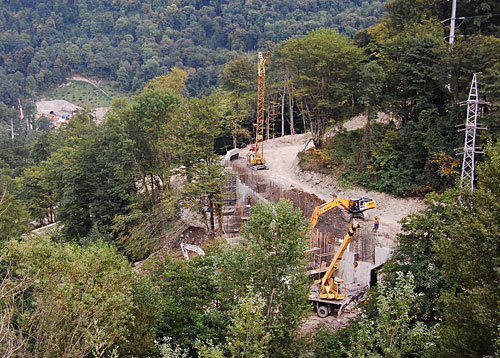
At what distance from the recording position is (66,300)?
38.9 ft

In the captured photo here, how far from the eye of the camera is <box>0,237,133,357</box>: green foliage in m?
11.2

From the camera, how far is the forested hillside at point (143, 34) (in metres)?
109

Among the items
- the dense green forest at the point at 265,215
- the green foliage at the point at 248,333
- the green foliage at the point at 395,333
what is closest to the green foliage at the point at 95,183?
the dense green forest at the point at 265,215

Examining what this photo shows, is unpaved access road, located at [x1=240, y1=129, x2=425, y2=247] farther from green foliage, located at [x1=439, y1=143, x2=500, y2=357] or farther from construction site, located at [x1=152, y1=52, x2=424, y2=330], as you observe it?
green foliage, located at [x1=439, y1=143, x2=500, y2=357]

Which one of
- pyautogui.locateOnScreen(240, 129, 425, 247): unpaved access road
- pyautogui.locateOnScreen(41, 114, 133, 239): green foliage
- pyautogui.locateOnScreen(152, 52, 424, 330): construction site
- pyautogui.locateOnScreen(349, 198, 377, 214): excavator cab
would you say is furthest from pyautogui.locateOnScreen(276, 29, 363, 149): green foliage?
pyautogui.locateOnScreen(41, 114, 133, 239): green foliage

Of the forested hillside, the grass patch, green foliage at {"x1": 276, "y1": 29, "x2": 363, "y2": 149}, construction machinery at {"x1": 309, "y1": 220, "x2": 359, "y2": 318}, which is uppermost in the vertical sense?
the forested hillside

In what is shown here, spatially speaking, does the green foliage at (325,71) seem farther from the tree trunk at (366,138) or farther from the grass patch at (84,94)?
the grass patch at (84,94)

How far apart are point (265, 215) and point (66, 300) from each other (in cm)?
632

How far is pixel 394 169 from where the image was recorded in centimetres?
2864

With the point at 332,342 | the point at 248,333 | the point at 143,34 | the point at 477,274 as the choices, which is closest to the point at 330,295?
the point at 332,342

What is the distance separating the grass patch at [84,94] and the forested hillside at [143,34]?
303cm

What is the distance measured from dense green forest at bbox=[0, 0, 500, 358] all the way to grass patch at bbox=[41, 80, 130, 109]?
49.8 metres

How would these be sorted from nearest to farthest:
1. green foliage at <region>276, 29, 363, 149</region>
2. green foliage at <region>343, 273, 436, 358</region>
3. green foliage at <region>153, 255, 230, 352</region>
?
green foliage at <region>343, 273, 436, 358</region>
green foliage at <region>153, 255, 230, 352</region>
green foliage at <region>276, 29, 363, 149</region>

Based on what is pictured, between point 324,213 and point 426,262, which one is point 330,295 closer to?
point 426,262
